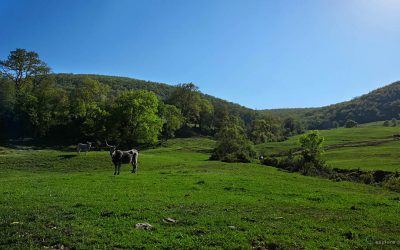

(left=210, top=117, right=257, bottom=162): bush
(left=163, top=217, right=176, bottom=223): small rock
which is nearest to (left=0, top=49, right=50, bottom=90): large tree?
(left=210, top=117, right=257, bottom=162): bush

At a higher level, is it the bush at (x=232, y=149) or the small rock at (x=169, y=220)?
the bush at (x=232, y=149)

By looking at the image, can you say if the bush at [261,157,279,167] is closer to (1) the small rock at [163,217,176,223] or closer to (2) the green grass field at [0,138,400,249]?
(2) the green grass field at [0,138,400,249]

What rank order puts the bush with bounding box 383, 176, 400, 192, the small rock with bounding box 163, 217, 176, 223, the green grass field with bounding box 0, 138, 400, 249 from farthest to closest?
the bush with bounding box 383, 176, 400, 192 → the small rock with bounding box 163, 217, 176, 223 → the green grass field with bounding box 0, 138, 400, 249

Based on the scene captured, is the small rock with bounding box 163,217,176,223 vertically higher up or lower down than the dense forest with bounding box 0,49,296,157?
lower down

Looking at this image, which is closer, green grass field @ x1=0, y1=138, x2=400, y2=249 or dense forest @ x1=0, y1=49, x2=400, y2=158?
green grass field @ x1=0, y1=138, x2=400, y2=249

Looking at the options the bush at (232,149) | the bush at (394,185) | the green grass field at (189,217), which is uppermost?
the bush at (232,149)

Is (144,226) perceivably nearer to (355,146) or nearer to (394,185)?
(394,185)

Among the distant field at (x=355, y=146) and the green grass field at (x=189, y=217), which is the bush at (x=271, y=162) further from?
the green grass field at (x=189, y=217)

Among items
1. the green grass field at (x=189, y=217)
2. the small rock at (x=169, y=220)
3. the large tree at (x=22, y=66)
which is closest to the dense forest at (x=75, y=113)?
the large tree at (x=22, y=66)

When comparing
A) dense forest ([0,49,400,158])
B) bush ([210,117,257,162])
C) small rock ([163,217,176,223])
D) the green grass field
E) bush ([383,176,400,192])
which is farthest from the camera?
dense forest ([0,49,400,158])

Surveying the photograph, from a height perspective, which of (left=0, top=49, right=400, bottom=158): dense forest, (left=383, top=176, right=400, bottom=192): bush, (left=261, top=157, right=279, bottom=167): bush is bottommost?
(left=383, top=176, right=400, bottom=192): bush

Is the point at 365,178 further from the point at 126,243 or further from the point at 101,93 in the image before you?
the point at 101,93

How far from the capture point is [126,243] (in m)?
12.6

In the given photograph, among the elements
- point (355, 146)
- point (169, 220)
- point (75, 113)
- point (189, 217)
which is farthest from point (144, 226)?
point (355, 146)
